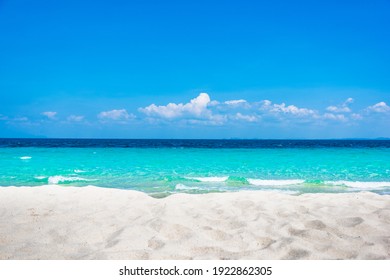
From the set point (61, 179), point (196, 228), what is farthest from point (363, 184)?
point (61, 179)

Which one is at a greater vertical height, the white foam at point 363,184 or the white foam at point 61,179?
the white foam at point 363,184

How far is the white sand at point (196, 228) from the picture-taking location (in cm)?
340

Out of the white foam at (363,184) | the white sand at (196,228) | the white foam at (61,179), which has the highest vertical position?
the white sand at (196,228)

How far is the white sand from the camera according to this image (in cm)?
340

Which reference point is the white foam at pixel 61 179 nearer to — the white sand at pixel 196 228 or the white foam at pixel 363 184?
the white sand at pixel 196 228

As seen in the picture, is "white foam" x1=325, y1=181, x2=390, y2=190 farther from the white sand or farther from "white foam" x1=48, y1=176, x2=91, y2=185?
"white foam" x1=48, y1=176, x2=91, y2=185

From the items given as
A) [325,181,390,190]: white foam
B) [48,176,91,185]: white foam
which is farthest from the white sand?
[48,176,91,185]: white foam

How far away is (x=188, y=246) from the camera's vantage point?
3557 mm

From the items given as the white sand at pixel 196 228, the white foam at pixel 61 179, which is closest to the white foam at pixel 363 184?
the white sand at pixel 196 228

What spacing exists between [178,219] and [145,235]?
2.36 feet

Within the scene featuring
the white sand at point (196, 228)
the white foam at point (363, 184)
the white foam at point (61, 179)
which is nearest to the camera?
the white sand at point (196, 228)

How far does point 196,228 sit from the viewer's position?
415 cm
